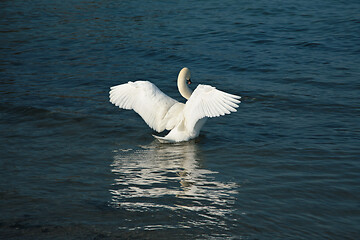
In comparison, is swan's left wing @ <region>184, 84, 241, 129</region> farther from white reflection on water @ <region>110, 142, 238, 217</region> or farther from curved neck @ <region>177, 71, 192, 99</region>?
curved neck @ <region>177, 71, 192, 99</region>

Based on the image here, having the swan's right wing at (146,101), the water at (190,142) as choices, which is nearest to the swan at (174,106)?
the swan's right wing at (146,101)

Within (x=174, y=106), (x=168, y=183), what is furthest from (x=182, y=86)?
(x=168, y=183)

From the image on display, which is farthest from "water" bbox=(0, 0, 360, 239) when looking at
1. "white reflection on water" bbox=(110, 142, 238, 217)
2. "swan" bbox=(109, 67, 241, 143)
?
"swan" bbox=(109, 67, 241, 143)

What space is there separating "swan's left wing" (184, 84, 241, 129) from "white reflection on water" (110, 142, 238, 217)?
59cm

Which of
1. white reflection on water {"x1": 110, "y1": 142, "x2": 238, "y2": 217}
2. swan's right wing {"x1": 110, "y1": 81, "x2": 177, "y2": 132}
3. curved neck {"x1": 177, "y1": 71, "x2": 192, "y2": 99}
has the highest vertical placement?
curved neck {"x1": 177, "y1": 71, "x2": 192, "y2": 99}

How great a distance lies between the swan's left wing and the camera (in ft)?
22.9

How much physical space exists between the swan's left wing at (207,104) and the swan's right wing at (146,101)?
0.73m

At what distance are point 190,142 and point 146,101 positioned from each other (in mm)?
971

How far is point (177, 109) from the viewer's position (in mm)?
8188

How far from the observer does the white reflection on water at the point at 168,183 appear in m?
5.94

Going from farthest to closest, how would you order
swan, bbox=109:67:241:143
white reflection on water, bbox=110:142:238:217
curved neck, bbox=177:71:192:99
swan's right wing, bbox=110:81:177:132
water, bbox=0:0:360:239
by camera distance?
1. curved neck, bbox=177:71:192:99
2. swan's right wing, bbox=110:81:177:132
3. swan, bbox=109:67:241:143
4. white reflection on water, bbox=110:142:238:217
5. water, bbox=0:0:360:239

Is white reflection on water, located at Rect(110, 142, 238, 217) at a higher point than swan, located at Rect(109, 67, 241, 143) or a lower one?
lower

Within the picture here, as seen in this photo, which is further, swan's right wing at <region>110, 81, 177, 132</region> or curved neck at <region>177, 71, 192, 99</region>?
Result: curved neck at <region>177, 71, 192, 99</region>

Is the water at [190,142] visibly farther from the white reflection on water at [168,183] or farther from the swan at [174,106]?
the swan at [174,106]
